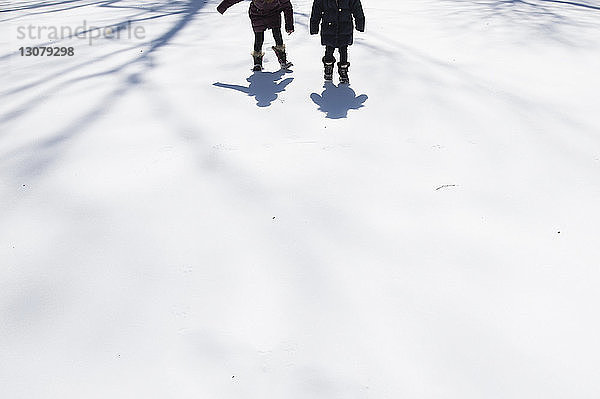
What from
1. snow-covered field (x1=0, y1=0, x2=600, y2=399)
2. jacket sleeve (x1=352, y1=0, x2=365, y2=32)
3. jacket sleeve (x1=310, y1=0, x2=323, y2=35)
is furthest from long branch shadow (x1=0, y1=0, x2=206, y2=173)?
jacket sleeve (x1=352, y1=0, x2=365, y2=32)

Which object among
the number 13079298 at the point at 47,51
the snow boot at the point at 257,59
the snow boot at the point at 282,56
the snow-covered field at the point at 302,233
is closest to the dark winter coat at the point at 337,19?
the snow-covered field at the point at 302,233

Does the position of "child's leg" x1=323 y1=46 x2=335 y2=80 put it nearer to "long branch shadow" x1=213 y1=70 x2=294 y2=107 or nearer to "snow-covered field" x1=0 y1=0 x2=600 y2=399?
"snow-covered field" x1=0 y1=0 x2=600 y2=399

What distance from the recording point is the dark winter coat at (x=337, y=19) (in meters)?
3.76

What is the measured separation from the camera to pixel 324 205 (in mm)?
2414

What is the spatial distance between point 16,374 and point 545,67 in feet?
15.0

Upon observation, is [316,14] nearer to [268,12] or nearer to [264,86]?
[268,12]

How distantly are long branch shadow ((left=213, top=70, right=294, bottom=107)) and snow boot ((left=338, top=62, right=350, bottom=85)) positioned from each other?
18.3 inches

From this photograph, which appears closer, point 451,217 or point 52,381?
point 52,381

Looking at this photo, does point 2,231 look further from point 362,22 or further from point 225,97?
point 362,22

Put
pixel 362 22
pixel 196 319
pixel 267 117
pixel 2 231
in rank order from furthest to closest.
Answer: pixel 362 22 → pixel 267 117 → pixel 2 231 → pixel 196 319

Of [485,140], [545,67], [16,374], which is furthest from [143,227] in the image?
[545,67]

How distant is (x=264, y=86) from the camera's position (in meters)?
4.04

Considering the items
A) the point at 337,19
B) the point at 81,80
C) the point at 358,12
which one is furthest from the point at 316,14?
the point at 81,80

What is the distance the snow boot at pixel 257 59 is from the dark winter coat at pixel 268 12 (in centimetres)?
22
